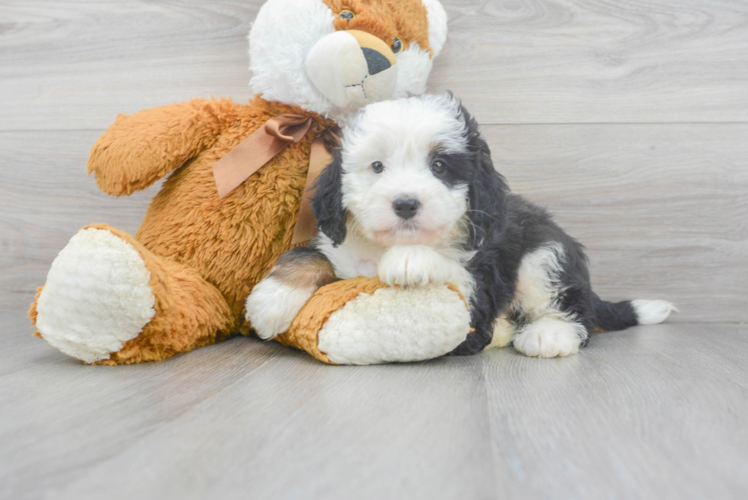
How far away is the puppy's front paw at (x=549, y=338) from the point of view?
4.20 ft

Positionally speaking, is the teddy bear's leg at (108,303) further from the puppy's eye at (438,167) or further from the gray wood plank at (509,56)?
the gray wood plank at (509,56)

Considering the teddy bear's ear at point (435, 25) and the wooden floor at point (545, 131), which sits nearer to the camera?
the wooden floor at point (545, 131)

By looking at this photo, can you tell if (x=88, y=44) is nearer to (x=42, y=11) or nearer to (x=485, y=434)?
(x=42, y=11)

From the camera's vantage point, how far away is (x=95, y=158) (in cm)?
136

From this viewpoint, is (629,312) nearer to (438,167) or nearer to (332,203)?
(438,167)

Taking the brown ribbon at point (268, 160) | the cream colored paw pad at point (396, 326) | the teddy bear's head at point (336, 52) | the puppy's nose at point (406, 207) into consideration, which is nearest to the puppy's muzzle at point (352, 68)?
the teddy bear's head at point (336, 52)

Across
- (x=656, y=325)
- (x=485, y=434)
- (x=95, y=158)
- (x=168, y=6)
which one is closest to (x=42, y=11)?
(x=168, y=6)

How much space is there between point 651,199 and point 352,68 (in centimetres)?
109

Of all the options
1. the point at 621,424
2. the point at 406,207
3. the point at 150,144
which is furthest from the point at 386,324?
the point at 150,144

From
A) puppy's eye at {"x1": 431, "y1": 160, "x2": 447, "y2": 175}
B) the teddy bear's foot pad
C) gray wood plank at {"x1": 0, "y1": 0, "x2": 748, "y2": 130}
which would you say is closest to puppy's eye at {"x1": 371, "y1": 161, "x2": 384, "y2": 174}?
puppy's eye at {"x1": 431, "y1": 160, "x2": 447, "y2": 175}

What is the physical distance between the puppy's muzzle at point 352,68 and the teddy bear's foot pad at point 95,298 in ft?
1.98

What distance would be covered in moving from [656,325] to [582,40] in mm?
931

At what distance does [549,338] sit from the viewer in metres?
1.29

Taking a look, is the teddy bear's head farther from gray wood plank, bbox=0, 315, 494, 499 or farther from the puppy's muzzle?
gray wood plank, bbox=0, 315, 494, 499
